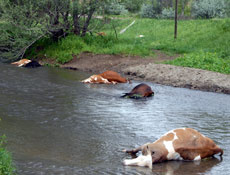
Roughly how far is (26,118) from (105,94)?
442 centimetres

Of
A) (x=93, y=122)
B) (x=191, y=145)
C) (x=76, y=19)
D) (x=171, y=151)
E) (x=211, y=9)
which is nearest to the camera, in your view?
(x=171, y=151)

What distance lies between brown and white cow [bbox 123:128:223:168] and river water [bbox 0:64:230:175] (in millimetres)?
135

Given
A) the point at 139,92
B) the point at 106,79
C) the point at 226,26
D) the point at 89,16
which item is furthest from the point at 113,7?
the point at 139,92

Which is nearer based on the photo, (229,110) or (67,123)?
(67,123)

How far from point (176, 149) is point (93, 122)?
3.12 meters

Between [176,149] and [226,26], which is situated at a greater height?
[226,26]

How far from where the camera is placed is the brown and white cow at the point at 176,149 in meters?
7.27

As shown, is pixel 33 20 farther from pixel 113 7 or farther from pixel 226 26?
pixel 226 26

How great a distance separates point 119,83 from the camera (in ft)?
54.4

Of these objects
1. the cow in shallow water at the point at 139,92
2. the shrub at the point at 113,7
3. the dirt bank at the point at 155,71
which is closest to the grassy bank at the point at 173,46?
the dirt bank at the point at 155,71

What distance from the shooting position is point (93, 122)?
10.1m

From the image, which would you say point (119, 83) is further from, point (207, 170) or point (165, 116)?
point (207, 170)

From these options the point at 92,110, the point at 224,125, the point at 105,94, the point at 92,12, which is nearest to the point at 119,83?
the point at 105,94

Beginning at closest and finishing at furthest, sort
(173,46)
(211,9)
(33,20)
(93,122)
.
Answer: (93,122) < (33,20) < (173,46) < (211,9)
